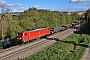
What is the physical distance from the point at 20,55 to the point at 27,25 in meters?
32.7

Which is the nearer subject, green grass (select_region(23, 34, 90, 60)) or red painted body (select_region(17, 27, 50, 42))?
green grass (select_region(23, 34, 90, 60))

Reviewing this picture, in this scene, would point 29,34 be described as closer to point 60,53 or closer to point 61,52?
point 61,52

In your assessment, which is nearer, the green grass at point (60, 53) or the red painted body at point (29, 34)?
the green grass at point (60, 53)

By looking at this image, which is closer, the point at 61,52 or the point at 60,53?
the point at 60,53

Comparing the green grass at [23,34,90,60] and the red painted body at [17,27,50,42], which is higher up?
the red painted body at [17,27,50,42]

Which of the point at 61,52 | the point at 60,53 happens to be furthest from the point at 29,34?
the point at 60,53

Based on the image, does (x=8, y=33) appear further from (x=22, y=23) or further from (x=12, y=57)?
(x=12, y=57)

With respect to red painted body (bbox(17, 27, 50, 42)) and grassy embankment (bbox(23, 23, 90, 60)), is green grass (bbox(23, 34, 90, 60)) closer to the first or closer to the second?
grassy embankment (bbox(23, 23, 90, 60))

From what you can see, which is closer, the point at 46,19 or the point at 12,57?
the point at 12,57

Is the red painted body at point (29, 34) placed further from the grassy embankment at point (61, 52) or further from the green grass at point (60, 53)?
the green grass at point (60, 53)

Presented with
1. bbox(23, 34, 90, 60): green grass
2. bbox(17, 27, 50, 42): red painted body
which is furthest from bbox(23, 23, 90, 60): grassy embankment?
bbox(17, 27, 50, 42): red painted body

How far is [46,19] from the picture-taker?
86625 millimetres

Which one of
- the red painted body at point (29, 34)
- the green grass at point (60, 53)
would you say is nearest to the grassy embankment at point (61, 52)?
the green grass at point (60, 53)

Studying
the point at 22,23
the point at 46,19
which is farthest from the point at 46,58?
the point at 46,19
